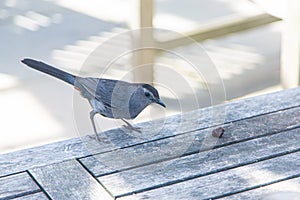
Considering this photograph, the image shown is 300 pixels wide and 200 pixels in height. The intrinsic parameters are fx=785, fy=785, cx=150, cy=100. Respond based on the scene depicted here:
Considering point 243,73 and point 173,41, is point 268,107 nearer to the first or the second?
point 173,41

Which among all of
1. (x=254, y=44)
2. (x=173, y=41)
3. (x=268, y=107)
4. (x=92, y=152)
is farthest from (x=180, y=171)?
(x=254, y=44)

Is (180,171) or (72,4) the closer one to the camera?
(180,171)

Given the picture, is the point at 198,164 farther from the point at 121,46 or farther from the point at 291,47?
the point at 291,47

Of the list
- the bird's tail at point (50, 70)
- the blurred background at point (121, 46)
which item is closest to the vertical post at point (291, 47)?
the blurred background at point (121, 46)

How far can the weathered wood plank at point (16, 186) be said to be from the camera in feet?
6.34

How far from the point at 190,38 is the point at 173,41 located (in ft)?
0.59

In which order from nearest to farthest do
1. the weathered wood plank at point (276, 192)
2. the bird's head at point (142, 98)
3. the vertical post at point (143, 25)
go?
the weathered wood plank at point (276, 192)
the bird's head at point (142, 98)
the vertical post at point (143, 25)

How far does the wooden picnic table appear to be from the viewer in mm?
1936

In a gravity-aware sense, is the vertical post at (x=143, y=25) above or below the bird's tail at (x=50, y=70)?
above

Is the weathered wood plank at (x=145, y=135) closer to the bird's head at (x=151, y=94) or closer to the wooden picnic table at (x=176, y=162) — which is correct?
the wooden picnic table at (x=176, y=162)

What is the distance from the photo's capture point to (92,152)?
6.97 feet

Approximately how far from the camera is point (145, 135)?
2.22 meters

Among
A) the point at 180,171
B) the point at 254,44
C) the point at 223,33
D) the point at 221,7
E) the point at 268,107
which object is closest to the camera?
the point at 180,171

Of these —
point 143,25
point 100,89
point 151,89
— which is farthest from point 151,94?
point 143,25
